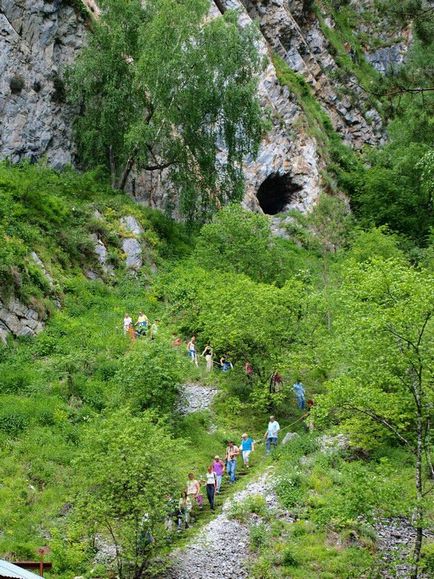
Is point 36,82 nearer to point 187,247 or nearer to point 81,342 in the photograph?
point 187,247

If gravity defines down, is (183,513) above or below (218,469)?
below

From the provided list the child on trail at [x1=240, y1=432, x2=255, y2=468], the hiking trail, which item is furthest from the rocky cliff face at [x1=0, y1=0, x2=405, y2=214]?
the hiking trail

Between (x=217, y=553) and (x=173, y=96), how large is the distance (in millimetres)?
24505

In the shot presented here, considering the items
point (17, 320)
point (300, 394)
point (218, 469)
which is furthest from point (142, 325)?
point (218, 469)

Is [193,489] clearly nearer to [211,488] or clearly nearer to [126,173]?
[211,488]

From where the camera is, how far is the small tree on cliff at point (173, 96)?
34.4m

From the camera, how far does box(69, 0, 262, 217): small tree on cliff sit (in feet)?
113

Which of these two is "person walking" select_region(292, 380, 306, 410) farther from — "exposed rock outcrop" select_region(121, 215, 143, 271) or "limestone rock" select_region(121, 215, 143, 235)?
"limestone rock" select_region(121, 215, 143, 235)

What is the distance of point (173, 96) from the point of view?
3466 cm

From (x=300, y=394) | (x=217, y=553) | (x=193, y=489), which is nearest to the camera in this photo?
(x=217, y=553)

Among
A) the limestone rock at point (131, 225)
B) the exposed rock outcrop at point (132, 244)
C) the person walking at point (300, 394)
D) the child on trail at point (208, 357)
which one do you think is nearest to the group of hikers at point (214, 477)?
the person walking at point (300, 394)

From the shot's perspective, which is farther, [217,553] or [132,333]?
[132,333]

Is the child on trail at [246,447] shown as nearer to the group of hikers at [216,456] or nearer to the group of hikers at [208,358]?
the group of hikers at [216,456]

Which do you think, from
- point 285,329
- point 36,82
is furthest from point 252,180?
point 285,329
